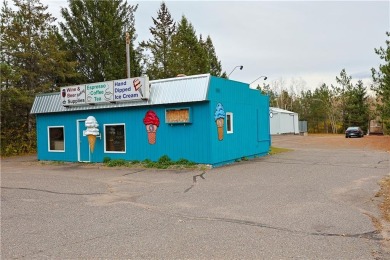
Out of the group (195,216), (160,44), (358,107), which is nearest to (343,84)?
(358,107)

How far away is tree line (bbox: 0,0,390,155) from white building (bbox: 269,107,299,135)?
8132mm

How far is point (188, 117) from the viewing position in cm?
1521

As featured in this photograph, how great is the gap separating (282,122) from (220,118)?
37.1m

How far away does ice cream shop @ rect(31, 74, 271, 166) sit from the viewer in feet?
49.5

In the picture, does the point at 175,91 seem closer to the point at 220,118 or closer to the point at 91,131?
the point at 220,118

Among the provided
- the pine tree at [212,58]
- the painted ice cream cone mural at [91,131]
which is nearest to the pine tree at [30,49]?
the painted ice cream cone mural at [91,131]

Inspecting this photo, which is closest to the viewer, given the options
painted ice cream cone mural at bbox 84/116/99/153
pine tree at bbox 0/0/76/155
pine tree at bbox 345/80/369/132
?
painted ice cream cone mural at bbox 84/116/99/153

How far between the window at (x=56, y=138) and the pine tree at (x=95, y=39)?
45.7ft

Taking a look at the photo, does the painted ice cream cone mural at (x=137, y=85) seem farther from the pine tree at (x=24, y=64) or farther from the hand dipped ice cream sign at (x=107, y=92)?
the pine tree at (x=24, y=64)

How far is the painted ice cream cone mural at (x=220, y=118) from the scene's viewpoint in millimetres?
15267

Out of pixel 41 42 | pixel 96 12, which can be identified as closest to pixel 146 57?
pixel 96 12

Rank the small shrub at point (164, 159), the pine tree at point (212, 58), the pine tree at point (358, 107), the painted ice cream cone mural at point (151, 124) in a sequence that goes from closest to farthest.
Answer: the small shrub at point (164, 159)
the painted ice cream cone mural at point (151, 124)
the pine tree at point (212, 58)
the pine tree at point (358, 107)

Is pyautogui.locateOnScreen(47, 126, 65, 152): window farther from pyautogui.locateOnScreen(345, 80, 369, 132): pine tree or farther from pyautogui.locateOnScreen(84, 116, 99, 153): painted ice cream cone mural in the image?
pyautogui.locateOnScreen(345, 80, 369, 132): pine tree

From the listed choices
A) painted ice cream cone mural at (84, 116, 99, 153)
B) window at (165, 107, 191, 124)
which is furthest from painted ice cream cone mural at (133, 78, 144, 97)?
painted ice cream cone mural at (84, 116, 99, 153)
